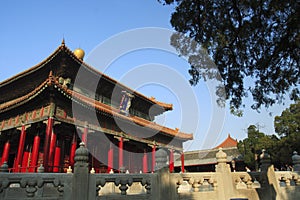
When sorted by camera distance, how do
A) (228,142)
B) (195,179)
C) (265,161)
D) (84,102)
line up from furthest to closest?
(228,142), (84,102), (265,161), (195,179)

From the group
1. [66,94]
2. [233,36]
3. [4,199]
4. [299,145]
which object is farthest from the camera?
[299,145]

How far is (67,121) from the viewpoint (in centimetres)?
1287

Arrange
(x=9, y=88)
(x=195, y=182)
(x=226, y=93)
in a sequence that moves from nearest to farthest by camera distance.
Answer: (x=195, y=182), (x=226, y=93), (x=9, y=88)

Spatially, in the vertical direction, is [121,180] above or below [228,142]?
below

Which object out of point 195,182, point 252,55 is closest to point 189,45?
point 252,55

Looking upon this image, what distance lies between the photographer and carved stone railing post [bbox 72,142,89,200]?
4711mm

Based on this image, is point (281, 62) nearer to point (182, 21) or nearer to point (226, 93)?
point (226, 93)

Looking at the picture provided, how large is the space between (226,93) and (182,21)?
3415mm

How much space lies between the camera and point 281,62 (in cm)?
870

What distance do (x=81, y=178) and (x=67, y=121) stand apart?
8628mm

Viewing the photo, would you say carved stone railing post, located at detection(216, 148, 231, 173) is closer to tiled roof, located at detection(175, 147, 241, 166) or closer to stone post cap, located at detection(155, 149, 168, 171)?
stone post cap, located at detection(155, 149, 168, 171)

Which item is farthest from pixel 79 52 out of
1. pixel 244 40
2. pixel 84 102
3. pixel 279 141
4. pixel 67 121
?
pixel 279 141

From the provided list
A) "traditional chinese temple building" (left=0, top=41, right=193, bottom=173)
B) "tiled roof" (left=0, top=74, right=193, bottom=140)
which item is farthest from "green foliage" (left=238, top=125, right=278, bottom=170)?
"traditional chinese temple building" (left=0, top=41, right=193, bottom=173)

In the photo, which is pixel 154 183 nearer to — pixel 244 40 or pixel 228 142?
pixel 244 40
